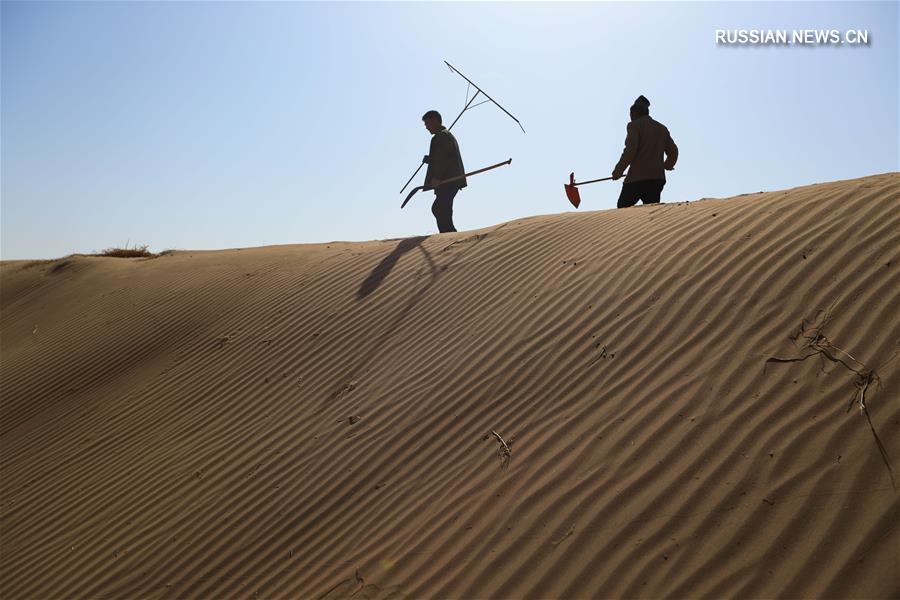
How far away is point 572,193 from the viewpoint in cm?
1023

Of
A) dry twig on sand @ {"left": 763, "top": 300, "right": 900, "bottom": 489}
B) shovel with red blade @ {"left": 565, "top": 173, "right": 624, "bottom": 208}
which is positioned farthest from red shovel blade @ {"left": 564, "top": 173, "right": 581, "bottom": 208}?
dry twig on sand @ {"left": 763, "top": 300, "right": 900, "bottom": 489}

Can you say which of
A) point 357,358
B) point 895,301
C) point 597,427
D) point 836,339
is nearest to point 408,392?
point 357,358

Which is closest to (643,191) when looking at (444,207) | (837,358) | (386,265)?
(444,207)

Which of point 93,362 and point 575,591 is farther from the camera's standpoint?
point 93,362

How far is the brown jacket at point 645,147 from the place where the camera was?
28.6 ft

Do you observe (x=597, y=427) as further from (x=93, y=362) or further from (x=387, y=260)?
(x=93, y=362)

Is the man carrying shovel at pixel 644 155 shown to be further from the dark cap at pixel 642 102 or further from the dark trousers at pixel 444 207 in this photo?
the dark trousers at pixel 444 207

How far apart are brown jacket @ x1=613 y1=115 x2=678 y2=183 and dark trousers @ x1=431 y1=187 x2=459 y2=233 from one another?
2.68m

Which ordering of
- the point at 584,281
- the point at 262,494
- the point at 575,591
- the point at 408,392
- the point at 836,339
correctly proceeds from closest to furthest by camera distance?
the point at 575,591
the point at 836,339
the point at 262,494
the point at 408,392
the point at 584,281

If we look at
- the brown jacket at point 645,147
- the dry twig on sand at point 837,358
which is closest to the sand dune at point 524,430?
the dry twig on sand at point 837,358

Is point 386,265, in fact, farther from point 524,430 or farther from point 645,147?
point 524,430

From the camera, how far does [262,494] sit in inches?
190

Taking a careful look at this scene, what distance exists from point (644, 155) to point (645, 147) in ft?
0.34

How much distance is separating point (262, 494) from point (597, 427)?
2459mm
